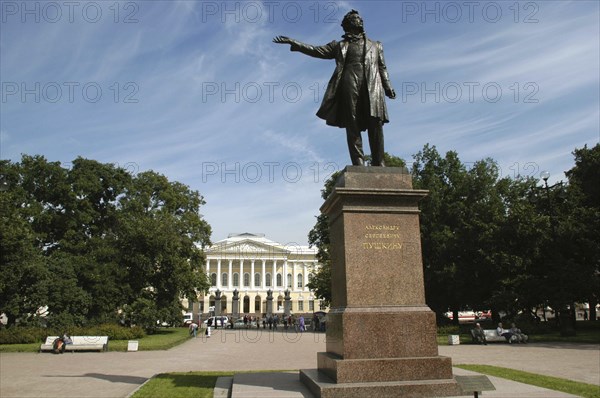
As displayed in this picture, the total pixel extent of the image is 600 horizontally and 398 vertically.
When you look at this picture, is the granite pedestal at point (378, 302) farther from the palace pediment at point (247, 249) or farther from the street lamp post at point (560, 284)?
the palace pediment at point (247, 249)

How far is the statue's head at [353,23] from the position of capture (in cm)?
930

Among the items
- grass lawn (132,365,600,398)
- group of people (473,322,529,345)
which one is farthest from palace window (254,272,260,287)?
grass lawn (132,365,600,398)

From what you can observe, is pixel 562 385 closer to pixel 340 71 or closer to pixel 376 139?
pixel 376 139

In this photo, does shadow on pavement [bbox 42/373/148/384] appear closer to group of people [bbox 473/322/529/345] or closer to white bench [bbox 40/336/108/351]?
white bench [bbox 40/336/108/351]

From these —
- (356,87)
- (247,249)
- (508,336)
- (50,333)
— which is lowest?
(508,336)

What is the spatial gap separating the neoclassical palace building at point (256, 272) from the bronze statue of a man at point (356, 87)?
96420 millimetres

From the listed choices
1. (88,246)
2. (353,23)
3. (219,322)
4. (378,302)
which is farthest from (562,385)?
(219,322)

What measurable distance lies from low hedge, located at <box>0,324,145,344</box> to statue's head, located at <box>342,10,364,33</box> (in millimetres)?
26012

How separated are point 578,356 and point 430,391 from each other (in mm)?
14078

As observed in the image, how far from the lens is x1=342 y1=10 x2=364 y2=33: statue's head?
930 centimetres

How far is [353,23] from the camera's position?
30.5ft

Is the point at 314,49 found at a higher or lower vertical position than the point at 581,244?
higher

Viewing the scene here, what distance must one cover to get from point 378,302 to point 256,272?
103 metres

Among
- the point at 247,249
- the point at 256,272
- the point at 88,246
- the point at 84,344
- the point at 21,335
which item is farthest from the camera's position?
the point at 256,272
